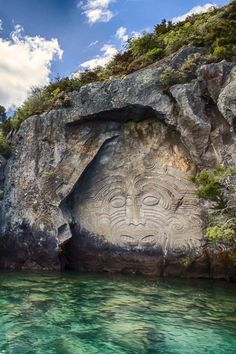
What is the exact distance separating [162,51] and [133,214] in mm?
8147

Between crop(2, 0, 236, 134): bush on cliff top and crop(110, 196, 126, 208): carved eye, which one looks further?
crop(110, 196, 126, 208): carved eye

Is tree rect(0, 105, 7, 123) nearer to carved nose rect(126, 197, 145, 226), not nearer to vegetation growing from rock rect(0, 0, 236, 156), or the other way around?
vegetation growing from rock rect(0, 0, 236, 156)

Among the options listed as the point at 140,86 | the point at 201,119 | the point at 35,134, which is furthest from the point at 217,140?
the point at 35,134

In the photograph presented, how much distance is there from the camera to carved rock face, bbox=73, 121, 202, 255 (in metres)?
17.3

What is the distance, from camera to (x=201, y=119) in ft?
53.9

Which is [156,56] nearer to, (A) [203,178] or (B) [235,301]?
(A) [203,178]

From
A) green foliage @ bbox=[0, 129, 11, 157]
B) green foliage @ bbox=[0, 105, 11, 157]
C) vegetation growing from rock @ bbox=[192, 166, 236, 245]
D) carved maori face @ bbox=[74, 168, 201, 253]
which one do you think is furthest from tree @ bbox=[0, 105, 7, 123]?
vegetation growing from rock @ bbox=[192, 166, 236, 245]

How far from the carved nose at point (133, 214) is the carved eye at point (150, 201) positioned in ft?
1.49

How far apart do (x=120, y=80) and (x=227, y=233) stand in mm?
10013

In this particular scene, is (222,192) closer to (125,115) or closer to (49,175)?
(125,115)

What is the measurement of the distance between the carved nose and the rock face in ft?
0.15

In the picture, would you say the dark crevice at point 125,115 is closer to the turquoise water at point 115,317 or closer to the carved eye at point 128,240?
the carved eye at point 128,240

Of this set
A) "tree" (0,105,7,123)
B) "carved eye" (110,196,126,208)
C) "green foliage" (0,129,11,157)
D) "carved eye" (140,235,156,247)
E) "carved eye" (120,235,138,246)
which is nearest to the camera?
"carved eye" (140,235,156,247)

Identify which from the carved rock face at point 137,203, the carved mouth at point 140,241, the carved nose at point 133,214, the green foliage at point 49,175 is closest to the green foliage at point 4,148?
the green foliage at point 49,175
